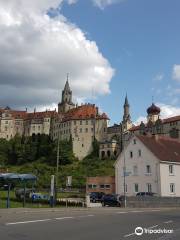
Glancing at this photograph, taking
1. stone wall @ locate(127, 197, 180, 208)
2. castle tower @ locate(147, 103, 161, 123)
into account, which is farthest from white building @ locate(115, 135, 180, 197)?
castle tower @ locate(147, 103, 161, 123)

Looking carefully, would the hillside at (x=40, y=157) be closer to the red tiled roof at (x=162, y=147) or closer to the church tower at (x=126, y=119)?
the church tower at (x=126, y=119)

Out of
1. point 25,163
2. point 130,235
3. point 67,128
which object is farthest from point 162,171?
point 67,128

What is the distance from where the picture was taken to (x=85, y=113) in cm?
17275

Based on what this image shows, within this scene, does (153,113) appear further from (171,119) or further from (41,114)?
(41,114)

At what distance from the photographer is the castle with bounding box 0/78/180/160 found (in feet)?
490

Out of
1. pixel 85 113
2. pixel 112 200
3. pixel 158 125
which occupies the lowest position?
pixel 112 200

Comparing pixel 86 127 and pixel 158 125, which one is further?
pixel 86 127

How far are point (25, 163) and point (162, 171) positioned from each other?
→ 98043mm

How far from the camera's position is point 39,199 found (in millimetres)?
41281

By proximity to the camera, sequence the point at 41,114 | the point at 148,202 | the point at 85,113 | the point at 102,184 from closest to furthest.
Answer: the point at 148,202 → the point at 102,184 → the point at 85,113 → the point at 41,114

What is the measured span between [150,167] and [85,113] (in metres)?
115

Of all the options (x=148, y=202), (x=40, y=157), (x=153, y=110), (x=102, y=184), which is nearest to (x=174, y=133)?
(x=153, y=110)

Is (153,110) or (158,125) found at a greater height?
(153,110)

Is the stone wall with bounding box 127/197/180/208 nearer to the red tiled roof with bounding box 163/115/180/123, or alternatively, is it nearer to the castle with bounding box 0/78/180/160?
the castle with bounding box 0/78/180/160
